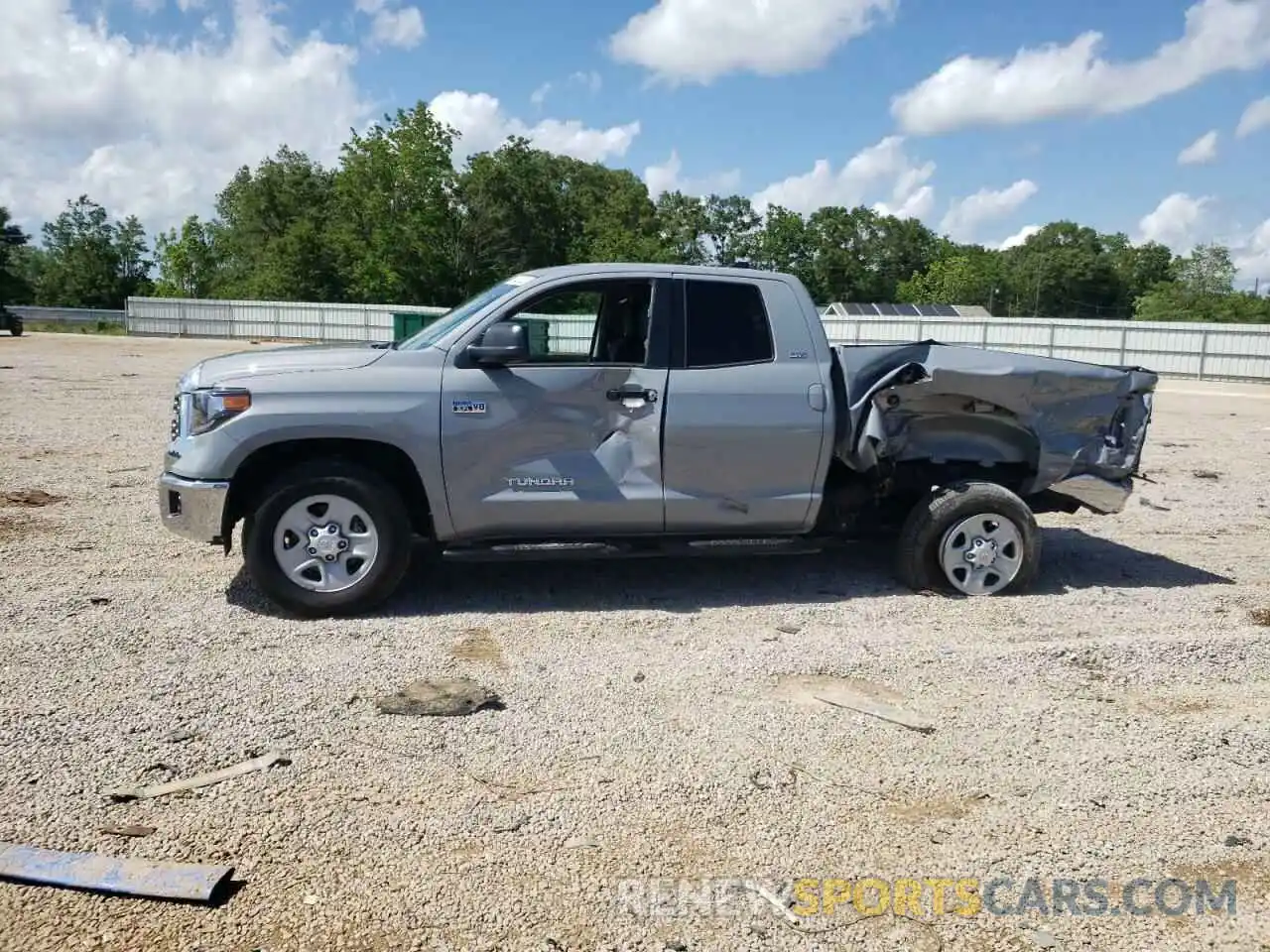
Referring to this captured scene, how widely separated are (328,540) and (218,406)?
2.96ft

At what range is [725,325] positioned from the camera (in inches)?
242

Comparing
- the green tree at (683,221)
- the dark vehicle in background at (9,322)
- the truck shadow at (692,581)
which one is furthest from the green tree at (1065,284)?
the truck shadow at (692,581)

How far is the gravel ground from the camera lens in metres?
3.12

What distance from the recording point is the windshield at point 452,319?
5973mm

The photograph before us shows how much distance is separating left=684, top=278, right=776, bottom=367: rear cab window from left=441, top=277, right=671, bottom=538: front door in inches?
6.8

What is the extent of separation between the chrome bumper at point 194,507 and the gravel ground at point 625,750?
474 mm

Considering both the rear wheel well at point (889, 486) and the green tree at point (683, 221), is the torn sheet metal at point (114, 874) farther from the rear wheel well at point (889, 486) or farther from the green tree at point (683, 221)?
the green tree at point (683, 221)

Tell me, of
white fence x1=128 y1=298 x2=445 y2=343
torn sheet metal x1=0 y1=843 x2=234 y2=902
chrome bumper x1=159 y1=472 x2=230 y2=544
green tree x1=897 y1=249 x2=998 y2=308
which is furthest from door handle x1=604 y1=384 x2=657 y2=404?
green tree x1=897 y1=249 x2=998 y2=308

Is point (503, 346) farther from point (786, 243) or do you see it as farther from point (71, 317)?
point (786, 243)

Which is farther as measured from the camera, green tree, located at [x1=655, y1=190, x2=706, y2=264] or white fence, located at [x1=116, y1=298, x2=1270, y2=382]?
green tree, located at [x1=655, y1=190, x2=706, y2=264]

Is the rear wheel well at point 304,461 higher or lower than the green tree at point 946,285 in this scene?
lower

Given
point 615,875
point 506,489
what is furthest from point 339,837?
point 506,489

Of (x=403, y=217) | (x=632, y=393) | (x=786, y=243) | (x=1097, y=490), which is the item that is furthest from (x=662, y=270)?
(x=786, y=243)

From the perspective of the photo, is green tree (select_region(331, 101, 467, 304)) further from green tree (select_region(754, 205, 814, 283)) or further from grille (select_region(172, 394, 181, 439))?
grille (select_region(172, 394, 181, 439))
